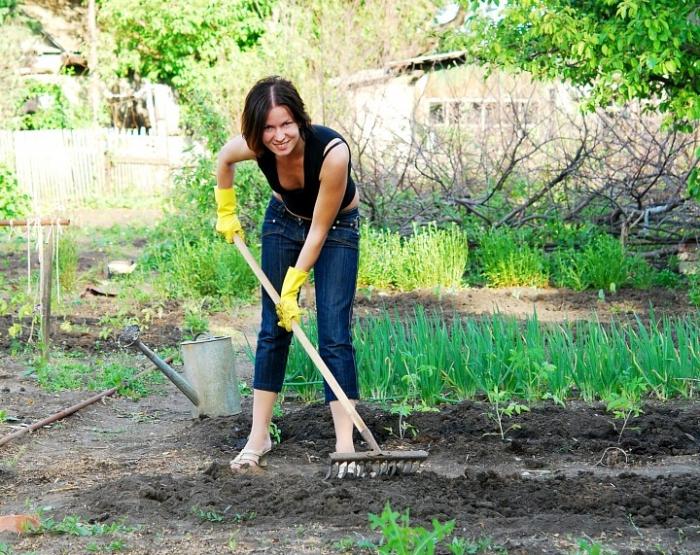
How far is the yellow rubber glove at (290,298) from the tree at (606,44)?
3.27m

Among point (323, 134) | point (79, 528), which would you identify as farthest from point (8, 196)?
point (79, 528)

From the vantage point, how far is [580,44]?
19.9 ft

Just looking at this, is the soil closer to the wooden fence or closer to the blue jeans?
the blue jeans

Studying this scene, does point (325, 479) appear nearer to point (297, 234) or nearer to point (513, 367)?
point (297, 234)

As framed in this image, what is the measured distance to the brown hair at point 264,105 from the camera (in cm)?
323

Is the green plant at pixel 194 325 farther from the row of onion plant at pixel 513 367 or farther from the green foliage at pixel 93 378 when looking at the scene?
the row of onion plant at pixel 513 367

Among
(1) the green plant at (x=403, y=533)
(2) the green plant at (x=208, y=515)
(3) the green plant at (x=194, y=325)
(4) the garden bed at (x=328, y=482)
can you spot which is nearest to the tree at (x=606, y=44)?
(4) the garden bed at (x=328, y=482)

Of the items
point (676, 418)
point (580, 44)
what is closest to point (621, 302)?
point (580, 44)

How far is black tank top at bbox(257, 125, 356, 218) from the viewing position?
133 inches

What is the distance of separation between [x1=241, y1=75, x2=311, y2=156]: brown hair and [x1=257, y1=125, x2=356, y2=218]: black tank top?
0.28ft

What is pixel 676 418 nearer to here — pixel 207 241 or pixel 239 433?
pixel 239 433

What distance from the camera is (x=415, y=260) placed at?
774cm

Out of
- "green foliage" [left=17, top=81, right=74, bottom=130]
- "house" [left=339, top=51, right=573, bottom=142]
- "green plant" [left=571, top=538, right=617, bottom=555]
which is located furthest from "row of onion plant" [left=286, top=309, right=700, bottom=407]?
"green foliage" [left=17, top=81, right=74, bottom=130]

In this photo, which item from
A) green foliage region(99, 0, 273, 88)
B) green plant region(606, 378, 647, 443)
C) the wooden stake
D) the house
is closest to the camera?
green plant region(606, 378, 647, 443)
